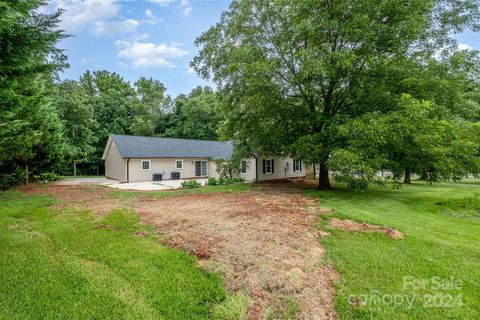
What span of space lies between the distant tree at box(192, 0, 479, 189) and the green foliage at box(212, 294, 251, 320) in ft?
27.6

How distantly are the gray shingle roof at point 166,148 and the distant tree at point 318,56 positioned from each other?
10.4 metres

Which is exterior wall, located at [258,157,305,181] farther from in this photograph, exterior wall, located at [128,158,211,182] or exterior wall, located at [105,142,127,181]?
exterior wall, located at [105,142,127,181]

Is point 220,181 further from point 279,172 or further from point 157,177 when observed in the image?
point 279,172

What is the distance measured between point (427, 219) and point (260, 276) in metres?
6.37

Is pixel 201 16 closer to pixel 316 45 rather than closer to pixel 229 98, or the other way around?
pixel 229 98

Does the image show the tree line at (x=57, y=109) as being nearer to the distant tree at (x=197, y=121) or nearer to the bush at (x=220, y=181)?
the distant tree at (x=197, y=121)

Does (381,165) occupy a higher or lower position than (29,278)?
higher

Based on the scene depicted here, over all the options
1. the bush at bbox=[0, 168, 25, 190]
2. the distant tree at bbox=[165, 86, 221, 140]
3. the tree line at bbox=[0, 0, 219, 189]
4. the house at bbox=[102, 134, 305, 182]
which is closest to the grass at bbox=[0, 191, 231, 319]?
the tree line at bbox=[0, 0, 219, 189]

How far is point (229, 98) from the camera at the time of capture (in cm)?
1413

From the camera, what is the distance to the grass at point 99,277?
3.00 metres

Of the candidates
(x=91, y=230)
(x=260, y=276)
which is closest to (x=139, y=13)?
(x=91, y=230)

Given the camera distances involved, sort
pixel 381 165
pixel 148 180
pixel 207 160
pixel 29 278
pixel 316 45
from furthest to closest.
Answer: pixel 207 160
pixel 148 180
pixel 316 45
pixel 381 165
pixel 29 278

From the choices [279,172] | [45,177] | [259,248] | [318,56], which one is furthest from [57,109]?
[259,248]

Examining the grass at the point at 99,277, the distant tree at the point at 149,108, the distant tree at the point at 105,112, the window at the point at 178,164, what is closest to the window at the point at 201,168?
the window at the point at 178,164
